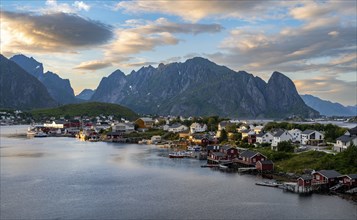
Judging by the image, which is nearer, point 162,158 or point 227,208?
point 227,208

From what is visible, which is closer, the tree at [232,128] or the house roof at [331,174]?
the house roof at [331,174]

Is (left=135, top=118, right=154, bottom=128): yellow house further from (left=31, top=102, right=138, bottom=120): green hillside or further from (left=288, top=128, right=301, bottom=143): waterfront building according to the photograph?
(left=31, top=102, right=138, bottom=120): green hillside

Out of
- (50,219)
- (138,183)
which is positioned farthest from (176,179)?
(50,219)

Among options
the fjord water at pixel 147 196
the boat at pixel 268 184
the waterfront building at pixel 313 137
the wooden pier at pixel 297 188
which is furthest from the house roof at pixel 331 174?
the waterfront building at pixel 313 137

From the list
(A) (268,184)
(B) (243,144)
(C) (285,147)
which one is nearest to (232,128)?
(B) (243,144)

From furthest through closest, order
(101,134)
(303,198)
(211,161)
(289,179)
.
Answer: (101,134)
(211,161)
(289,179)
(303,198)

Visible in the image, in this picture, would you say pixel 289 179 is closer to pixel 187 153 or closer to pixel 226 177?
pixel 226 177

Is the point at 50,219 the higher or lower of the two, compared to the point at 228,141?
lower

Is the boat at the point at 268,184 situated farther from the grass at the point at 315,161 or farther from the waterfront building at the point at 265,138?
the waterfront building at the point at 265,138
